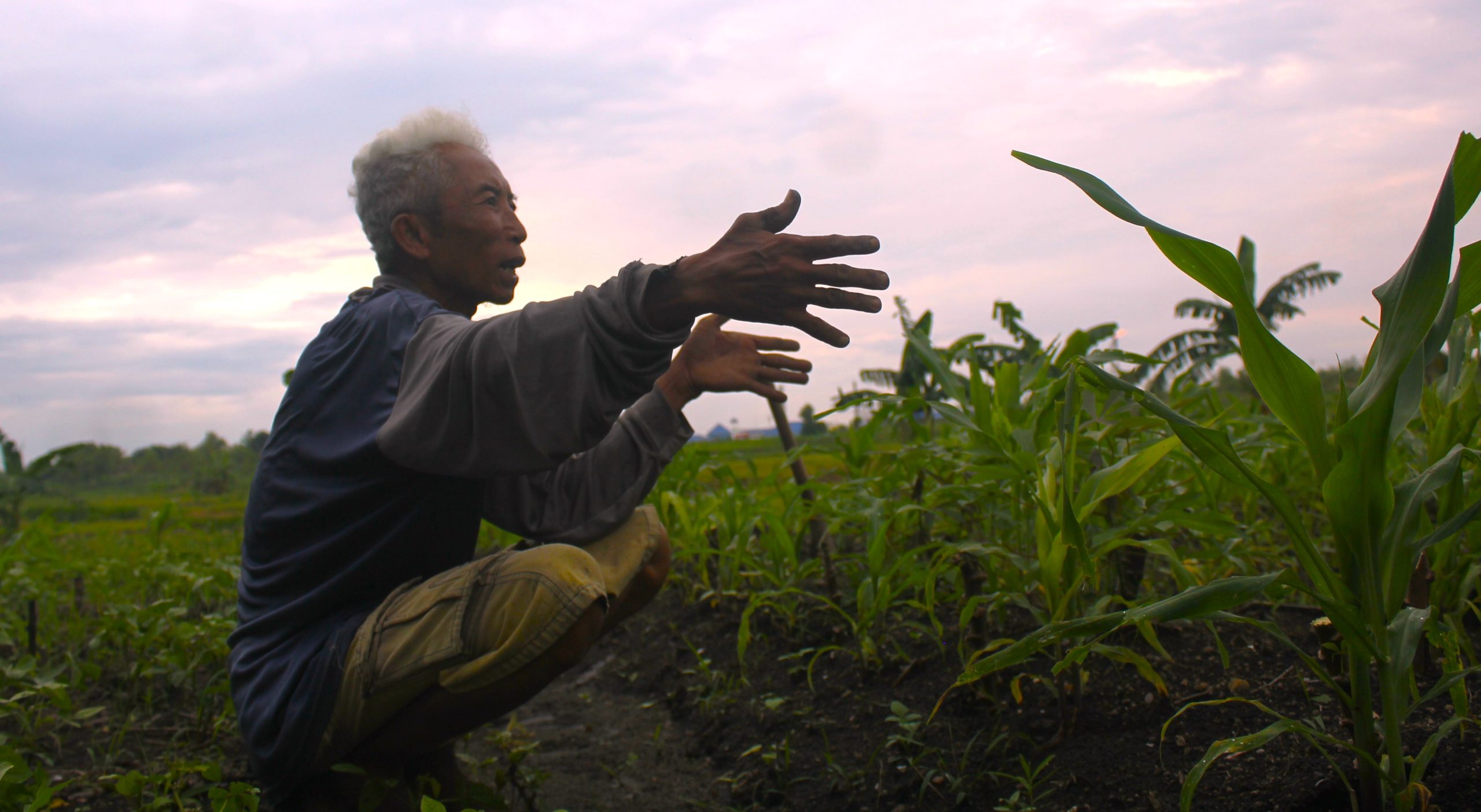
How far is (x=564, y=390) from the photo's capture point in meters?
1.27

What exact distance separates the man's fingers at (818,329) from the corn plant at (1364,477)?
1.08 ft

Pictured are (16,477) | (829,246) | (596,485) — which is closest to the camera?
(829,246)

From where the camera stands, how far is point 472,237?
6.13ft

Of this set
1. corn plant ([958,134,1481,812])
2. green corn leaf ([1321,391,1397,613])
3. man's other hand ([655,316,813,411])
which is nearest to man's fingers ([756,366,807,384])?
man's other hand ([655,316,813,411])

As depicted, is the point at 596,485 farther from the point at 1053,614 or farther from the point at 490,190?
the point at 1053,614

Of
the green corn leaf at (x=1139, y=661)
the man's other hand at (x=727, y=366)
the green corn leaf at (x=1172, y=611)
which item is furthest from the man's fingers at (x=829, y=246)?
the green corn leaf at (x=1139, y=661)

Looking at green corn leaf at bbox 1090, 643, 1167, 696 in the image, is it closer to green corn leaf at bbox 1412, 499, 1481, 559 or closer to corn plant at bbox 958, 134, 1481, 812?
corn plant at bbox 958, 134, 1481, 812

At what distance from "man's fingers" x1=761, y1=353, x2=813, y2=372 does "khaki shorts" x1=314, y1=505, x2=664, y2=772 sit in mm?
471

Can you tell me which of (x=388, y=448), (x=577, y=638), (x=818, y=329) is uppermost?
(x=818, y=329)

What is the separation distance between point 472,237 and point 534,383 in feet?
2.36

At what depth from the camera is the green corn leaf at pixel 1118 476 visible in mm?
1340

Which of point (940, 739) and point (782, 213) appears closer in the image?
point (782, 213)

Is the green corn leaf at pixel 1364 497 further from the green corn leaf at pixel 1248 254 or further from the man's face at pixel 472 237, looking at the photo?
the man's face at pixel 472 237

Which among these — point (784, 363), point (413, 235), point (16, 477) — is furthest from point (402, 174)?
point (16, 477)
